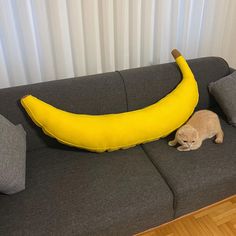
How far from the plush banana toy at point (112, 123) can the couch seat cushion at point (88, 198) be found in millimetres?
109

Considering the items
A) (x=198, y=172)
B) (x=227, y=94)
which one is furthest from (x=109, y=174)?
(x=227, y=94)

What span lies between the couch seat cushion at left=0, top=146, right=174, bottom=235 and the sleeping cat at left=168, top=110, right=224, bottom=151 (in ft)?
0.82

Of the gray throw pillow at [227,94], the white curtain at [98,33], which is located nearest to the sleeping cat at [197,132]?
the gray throw pillow at [227,94]

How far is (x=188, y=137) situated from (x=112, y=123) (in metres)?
0.46

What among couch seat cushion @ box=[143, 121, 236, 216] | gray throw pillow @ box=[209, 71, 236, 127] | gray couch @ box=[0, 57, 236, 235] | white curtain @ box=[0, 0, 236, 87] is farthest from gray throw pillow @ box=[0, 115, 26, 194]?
gray throw pillow @ box=[209, 71, 236, 127]

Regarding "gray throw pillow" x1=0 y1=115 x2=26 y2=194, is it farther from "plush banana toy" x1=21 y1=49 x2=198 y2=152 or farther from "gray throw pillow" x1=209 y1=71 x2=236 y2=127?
"gray throw pillow" x1=209 y1=71 x2=236 y2=127

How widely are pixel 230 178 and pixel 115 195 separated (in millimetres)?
637

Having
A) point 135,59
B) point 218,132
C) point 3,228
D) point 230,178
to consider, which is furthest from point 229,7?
point 3,228

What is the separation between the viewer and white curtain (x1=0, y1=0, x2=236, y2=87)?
5.04ft

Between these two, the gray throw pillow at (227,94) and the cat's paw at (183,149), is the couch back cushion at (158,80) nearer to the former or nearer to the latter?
the gray throw pillow at (227,94)

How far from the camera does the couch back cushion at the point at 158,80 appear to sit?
1638 millimetres

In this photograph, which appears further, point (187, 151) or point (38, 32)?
point (38, 32)

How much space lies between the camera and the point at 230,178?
1.31 metres

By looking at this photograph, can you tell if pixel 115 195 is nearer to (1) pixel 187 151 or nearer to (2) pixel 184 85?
(1) pixel 187 151
